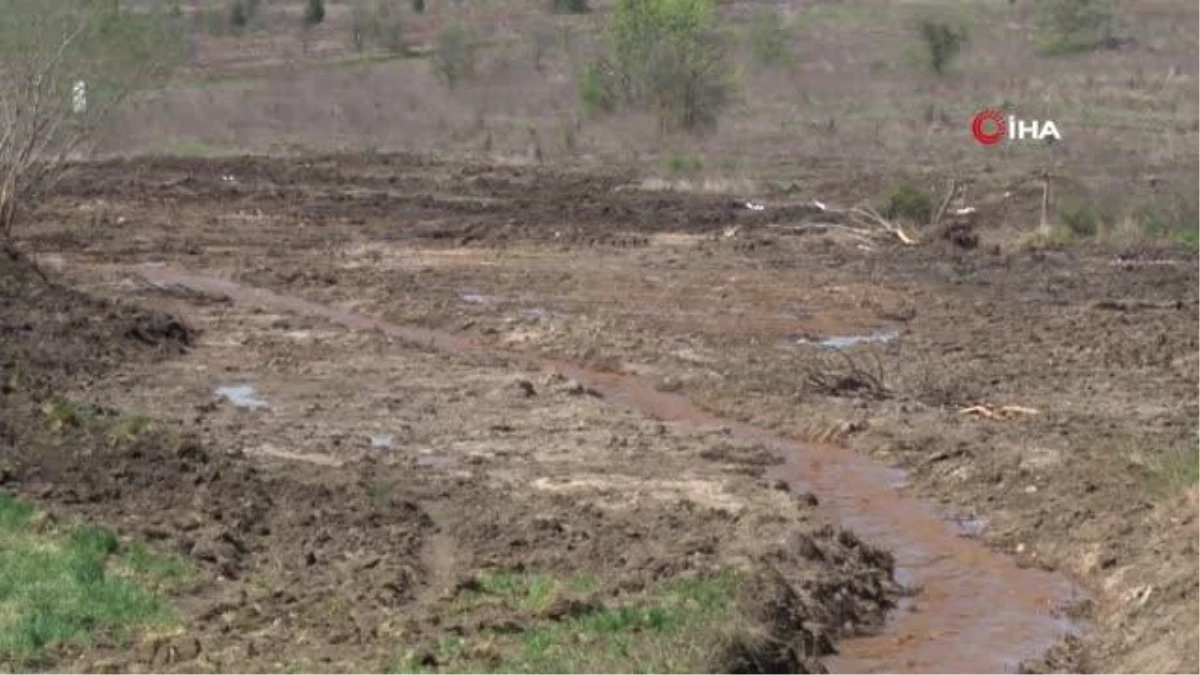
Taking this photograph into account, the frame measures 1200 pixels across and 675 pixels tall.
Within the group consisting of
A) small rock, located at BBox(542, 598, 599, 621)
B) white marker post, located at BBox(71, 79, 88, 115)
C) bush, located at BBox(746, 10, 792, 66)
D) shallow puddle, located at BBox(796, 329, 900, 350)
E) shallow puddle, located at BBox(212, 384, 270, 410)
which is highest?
white marker post, located at BBox(71, 79, 88, 115)

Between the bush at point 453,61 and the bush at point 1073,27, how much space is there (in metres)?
20.0

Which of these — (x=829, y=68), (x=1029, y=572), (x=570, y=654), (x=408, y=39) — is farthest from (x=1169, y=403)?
(x=408, y=39)

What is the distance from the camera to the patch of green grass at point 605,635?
36.5ft

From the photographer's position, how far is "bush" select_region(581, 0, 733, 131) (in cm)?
5188

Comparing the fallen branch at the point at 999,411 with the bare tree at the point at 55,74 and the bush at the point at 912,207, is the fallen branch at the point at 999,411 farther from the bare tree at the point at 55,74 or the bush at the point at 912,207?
the bush at the point at 912,207

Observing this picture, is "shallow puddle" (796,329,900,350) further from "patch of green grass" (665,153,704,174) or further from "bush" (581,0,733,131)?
"bush" (581,0,733,131)

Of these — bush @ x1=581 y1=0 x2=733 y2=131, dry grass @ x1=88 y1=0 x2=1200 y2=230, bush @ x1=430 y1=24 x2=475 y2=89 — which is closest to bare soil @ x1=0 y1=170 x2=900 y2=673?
dry grass @ x1=88 y1=0 x2=1200 y2=230

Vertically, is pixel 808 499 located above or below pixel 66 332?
above

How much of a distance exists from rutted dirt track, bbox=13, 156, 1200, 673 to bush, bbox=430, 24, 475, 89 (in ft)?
89.5

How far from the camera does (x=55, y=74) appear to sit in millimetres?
32312

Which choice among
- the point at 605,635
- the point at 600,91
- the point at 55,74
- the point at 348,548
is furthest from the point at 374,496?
the point at 600,91

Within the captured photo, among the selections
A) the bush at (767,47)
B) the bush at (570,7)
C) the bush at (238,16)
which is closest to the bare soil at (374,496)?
the bush at (767,47)

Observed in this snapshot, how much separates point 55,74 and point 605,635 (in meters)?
22.8

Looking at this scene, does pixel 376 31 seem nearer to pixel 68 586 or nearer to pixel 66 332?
pixel 66 332
